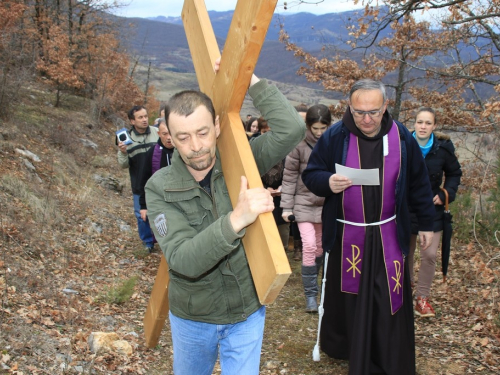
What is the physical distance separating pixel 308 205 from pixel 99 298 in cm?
250

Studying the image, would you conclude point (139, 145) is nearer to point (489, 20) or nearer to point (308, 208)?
point (308, 208)

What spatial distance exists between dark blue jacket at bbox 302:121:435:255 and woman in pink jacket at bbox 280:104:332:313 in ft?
4.41

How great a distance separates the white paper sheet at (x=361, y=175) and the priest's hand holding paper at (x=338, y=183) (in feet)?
0.24

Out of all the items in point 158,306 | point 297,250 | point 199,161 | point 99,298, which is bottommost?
point 297,250

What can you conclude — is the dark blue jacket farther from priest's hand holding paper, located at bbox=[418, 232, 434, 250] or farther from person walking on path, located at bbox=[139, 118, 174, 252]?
person walking on path, located at bbox=[139, 118, 174, 252]

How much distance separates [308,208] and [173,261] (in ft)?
12.2

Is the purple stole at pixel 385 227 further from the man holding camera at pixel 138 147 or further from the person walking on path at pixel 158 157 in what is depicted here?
the man holding camera at pixel 138 147

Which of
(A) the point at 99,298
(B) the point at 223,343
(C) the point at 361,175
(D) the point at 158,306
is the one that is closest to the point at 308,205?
(C) the point at 361,175

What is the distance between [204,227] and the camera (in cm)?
236

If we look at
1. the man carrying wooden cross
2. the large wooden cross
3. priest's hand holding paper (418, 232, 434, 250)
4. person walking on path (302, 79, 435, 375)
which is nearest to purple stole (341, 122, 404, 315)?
person walking on path (302, 79, 435, 375)

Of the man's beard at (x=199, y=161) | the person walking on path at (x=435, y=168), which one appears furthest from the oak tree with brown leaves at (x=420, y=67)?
the man's beard at (x=199, y=161)

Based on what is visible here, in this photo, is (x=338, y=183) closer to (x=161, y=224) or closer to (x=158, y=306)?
(x=158, y=306)

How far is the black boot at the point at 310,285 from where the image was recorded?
5.62 meters

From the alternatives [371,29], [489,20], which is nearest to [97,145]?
[371,29]
